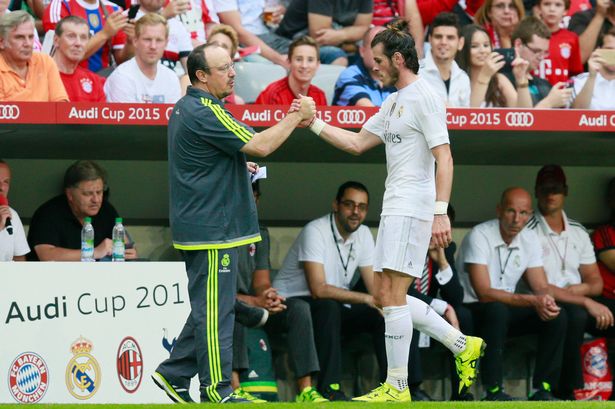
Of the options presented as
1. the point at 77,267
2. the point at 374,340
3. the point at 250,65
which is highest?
the point at 250,65

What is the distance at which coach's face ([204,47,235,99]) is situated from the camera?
668 cm

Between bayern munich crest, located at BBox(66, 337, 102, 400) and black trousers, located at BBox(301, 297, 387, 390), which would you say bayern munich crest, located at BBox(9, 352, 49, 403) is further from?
black trousers, located at BBox(301, 297, 387, 390)

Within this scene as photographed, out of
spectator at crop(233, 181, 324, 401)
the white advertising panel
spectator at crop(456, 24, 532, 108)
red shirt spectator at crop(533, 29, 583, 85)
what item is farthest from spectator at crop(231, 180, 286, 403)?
red shirt spectator at crop(533, 29, 583, 85)

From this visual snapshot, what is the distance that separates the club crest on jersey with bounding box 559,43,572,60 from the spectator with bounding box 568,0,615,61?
487 mm

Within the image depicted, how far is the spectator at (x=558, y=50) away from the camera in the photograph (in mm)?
11172

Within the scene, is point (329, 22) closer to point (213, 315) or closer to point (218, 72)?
point (218, 72)

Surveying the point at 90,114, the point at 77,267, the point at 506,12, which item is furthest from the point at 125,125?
the point at 506,12

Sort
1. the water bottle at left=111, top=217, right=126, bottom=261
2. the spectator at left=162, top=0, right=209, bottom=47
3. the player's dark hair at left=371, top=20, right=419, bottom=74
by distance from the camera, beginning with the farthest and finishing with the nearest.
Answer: the spectator at left=162, top=0, right=209, bottom=47, the water bottle at left=111, top=217, right=126, bottom=261, the player's dark hair at left=371, top=20, right=419, bottom=74

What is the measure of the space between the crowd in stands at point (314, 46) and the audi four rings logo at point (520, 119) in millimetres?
1094

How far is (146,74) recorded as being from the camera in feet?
31.9

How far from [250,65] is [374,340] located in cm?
283

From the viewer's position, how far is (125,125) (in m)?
8.66

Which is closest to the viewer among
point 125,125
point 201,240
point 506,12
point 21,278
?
point 201,240

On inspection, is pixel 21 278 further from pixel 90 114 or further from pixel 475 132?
pixel 475 132
